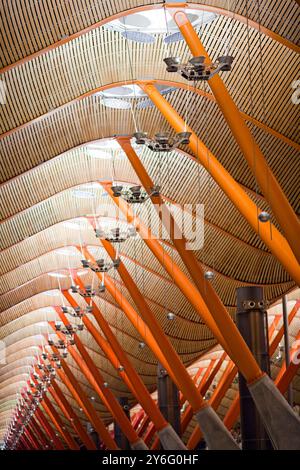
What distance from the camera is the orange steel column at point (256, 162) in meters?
19.4

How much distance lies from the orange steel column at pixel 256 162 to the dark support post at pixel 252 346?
9467 mm

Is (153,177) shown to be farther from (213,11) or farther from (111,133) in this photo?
(213,11)

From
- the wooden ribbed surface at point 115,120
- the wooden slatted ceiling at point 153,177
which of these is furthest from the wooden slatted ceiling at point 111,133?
the wooden slatted ceiling at point 153,177

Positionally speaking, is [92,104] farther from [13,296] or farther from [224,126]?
[13,296]

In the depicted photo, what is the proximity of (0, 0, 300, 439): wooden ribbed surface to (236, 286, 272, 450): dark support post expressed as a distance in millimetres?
3392

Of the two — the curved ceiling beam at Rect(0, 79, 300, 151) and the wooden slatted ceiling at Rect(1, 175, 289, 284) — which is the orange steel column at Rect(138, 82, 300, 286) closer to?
the curved ceiling beam at Rect(0, 79, 300, 151)

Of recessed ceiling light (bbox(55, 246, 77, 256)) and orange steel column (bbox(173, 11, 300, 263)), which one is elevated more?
recessed ceiling light (bbox(55, 246, 77, 256))

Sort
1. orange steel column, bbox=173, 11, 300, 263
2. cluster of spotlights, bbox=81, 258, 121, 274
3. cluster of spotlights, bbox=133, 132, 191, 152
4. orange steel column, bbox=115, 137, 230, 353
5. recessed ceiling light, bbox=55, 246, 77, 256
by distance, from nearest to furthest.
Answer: orange steel column, bbox=173, 11, 300, 263
cluster of spotlights, bbox=133, 132, 191, 152
orange steel column, bbox=115, 137, 230, 353
cluster of spotlights, bbox=81, 258, 121, 274
recessed ceiling light, bbox=55, 246, 77, 256

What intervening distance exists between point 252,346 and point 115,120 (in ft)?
27.7

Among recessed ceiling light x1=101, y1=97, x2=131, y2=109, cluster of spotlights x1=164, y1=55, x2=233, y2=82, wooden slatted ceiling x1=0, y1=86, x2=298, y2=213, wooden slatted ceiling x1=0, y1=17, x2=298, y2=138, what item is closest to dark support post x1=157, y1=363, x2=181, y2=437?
wooden slatted ceiling x1=0, y1=86, x2=298, y2=213

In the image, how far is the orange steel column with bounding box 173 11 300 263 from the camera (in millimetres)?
19359

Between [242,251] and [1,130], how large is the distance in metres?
14.0

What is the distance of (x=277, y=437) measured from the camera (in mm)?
23906
